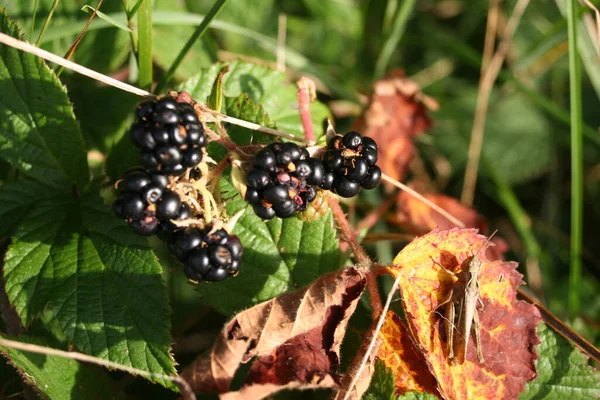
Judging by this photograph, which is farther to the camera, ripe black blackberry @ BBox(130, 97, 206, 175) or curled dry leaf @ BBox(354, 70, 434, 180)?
curled dry leaf @ BBox(354, 70, 434, 180)

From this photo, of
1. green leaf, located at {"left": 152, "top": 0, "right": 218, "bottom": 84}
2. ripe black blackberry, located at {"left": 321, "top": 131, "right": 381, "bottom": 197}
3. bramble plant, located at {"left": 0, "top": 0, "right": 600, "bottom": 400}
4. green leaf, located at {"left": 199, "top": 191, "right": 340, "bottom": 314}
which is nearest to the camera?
bramble plant, located at {"left": 0, "top": 0, "right": 600, "bottom": 400}

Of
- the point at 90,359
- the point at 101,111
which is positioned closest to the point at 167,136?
the point at 90,359

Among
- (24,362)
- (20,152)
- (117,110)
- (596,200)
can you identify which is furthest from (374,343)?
(596,200)

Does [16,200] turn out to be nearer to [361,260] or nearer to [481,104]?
[361,260]

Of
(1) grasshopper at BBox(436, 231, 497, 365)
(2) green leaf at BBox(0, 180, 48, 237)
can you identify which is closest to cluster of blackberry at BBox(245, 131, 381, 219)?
(1) grasshopper at BBox(436, 231, 497, 365)

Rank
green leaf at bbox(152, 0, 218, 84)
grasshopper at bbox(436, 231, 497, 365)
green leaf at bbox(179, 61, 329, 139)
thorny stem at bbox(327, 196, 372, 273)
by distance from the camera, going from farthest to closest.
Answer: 1. green leaf at bbox(152, 0, 218, 84)
2. green leaf at bbox(179, 61, 329, 139)
3. thorny stem at bbox(327, 196, 372, 273)
4. grasshopper at bbox(436, 231, 497, 365)

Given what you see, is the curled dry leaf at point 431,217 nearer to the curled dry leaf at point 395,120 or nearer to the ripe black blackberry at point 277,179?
the curled dry leaf at point 395,120

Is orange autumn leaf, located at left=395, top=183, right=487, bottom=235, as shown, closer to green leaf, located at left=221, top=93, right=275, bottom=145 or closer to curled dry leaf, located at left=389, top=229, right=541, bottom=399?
curled dry leaf, located at left=389, top=229, right=541, bottom=399

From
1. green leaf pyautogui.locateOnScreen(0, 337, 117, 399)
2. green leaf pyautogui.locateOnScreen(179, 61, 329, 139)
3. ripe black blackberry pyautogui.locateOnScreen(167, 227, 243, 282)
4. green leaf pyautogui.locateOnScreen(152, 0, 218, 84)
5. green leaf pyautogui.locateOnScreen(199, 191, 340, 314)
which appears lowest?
green leaf pyautogui.locateOnScreen(0, 337, 117, 399)
